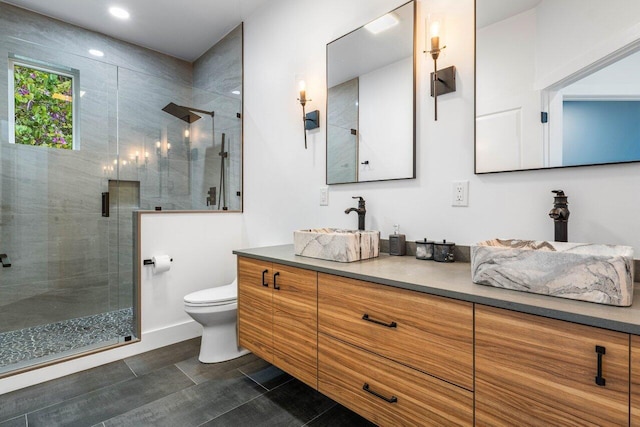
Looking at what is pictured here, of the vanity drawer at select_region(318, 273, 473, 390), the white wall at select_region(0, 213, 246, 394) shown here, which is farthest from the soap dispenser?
the white wall at select_region(0, 213, 246, 394)

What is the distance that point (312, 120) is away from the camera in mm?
→ 2293

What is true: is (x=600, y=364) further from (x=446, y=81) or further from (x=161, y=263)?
(x=161, y=263)

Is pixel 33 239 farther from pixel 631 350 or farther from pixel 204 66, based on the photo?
pixel 631 350

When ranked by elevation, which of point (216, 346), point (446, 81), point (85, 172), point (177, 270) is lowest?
point (216, 346)

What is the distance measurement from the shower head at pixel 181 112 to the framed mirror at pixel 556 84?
100 inches

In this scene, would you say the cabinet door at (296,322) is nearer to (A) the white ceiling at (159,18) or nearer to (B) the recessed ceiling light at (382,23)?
(B) the recessed ceiling light at (382,23)

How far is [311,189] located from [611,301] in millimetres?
1764

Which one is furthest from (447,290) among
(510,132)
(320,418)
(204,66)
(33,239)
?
(204,66)

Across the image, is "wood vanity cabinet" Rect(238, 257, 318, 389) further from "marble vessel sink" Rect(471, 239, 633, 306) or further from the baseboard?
the baseboard

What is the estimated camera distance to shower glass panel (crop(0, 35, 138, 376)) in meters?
2.42

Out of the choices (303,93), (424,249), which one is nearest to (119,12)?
(303,93)

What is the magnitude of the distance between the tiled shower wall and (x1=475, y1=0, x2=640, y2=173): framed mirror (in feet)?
7.40

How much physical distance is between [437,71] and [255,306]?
162 cm

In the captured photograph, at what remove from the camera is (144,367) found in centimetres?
215
